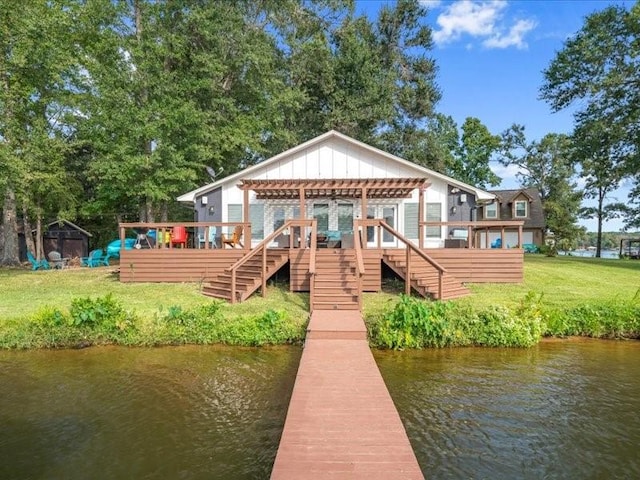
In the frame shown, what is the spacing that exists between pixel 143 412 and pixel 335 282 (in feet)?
19.6

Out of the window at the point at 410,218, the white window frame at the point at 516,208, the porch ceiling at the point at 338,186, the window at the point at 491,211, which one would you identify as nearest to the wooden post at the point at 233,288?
the porch ceiling at the point at 338,186

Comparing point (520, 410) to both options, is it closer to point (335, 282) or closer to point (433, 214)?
point (335, 282)

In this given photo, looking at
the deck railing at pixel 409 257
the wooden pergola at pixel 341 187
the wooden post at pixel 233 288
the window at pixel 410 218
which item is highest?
the wooden pergola at pixel 341 187

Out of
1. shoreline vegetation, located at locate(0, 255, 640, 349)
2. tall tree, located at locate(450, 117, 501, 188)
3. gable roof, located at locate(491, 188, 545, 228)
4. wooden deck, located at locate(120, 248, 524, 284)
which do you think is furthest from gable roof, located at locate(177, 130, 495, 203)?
tall tree, located at locate(450, 117, 501, 188)

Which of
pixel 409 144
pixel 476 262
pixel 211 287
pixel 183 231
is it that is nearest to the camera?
pixel 211 287

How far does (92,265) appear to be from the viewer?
18844mm

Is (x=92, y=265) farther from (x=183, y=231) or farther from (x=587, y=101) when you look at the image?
(x=587, y=101)

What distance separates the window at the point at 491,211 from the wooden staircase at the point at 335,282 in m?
29.3

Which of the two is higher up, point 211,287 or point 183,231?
point 183,231

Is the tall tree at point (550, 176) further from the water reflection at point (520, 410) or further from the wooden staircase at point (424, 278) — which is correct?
the water reflection at point (520, 410)

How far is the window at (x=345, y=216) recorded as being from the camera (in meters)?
16.5

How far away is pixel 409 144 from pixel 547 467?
1056 inches

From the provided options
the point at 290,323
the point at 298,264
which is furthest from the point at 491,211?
the point at 290,323

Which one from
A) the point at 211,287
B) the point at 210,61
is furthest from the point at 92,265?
the point at 210,61
